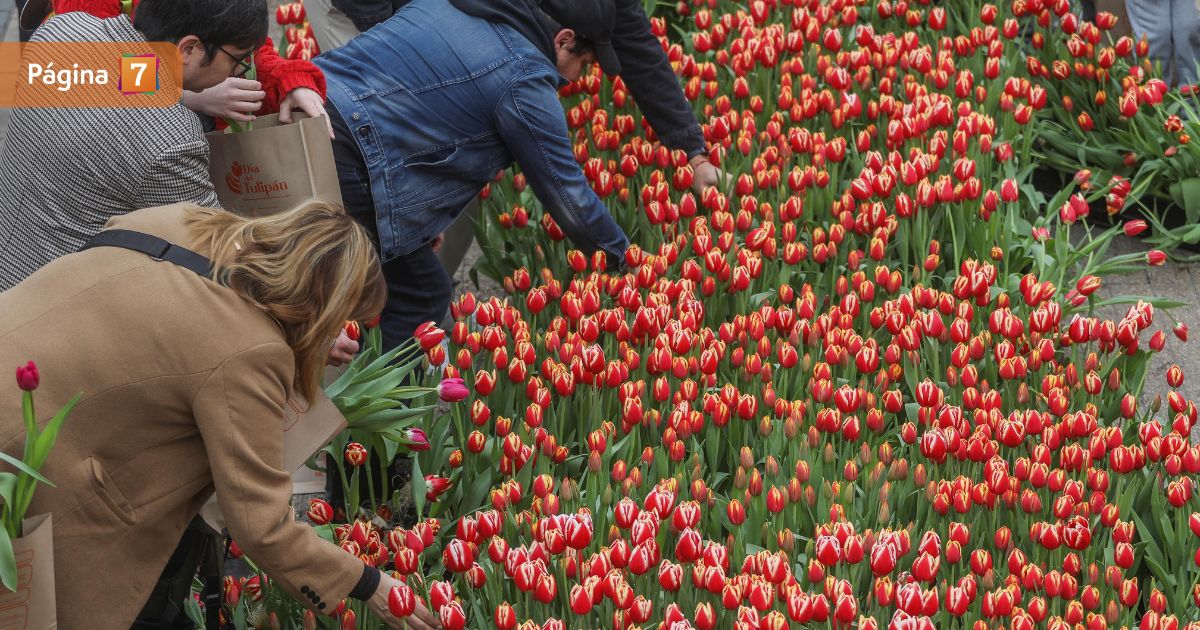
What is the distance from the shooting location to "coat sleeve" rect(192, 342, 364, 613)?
2.12m

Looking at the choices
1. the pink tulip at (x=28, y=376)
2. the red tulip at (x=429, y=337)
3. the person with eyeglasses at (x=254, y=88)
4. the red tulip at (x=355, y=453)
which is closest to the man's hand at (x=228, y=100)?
the person with eyeglasses at (x=254, y=88)

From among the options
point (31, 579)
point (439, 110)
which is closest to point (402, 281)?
point (439, 110)

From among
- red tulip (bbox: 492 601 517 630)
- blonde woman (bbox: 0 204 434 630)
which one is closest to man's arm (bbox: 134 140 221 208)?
blonde woman (bbox: 0 204 434 630)

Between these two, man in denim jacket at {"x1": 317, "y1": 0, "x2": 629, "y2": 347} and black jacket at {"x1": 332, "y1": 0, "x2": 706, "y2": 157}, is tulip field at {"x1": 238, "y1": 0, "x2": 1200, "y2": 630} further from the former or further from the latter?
man in denim jacket at {"x1": 317, "y1": 0, "x2": 629, "y2": 347}

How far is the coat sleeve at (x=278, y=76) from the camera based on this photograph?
9.95ft

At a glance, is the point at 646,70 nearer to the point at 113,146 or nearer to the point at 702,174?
the point at 702,174

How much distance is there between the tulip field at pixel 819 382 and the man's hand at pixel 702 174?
0.22ft

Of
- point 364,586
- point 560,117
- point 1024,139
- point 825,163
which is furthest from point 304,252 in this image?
point 1024,139

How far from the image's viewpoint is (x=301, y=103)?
9.90 ft

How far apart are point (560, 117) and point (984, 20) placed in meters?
2.17

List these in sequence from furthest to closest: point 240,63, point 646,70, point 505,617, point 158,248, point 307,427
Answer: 1. point 646,70
2. point 240,63
3. point 307,427
4. point 505,617
5. point 158,248

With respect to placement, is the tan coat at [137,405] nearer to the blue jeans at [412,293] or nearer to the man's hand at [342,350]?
the man's hand at [342,350]

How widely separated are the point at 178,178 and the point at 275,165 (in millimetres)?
277

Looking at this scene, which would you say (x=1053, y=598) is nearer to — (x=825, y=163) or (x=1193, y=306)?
(x=825, y=163)
